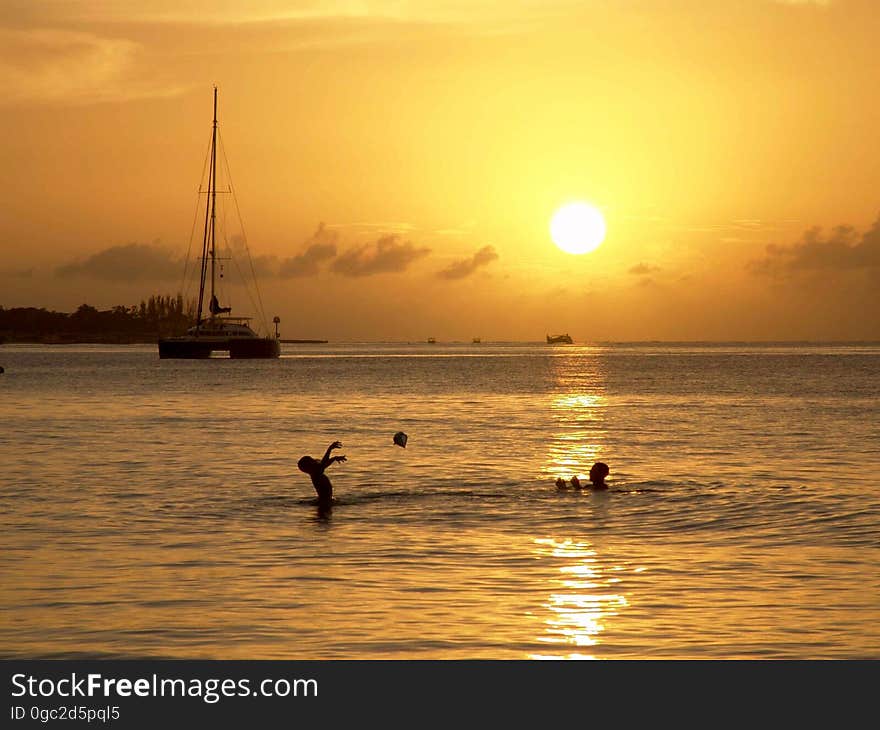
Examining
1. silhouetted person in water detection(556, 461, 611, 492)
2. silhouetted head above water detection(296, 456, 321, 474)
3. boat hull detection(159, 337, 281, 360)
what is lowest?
silhouetted person in water detection(556, 461, 611, 492)

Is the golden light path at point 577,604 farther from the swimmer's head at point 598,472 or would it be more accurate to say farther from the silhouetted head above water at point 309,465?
the swimmer's head at point 598,472

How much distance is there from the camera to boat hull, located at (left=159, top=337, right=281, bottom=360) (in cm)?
18075

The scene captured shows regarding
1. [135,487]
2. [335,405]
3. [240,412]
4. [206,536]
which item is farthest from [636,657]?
[335,405]

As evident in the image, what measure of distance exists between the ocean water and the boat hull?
123m

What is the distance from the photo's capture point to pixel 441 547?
23.5 m

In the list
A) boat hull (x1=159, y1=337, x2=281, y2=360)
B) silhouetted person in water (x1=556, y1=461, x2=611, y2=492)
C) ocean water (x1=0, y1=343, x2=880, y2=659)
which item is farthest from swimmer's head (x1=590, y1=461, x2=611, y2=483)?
boat hull (x1=159, y1=337, x2=281, y2=360)

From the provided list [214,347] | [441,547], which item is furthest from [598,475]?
[214,347]

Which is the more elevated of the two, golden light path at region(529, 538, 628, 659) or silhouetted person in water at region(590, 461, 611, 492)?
silhouetted person in water at region(590, 461, 611, 492)

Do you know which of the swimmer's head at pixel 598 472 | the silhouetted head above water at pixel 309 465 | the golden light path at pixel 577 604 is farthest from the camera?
the swimmer's head at pixel 598 472

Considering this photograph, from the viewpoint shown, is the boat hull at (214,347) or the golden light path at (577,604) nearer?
the golden light path at (577,604)

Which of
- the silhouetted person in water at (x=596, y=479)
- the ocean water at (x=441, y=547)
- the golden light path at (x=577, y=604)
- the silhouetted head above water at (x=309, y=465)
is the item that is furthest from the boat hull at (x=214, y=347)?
the golden light path at (x=577, y=604)

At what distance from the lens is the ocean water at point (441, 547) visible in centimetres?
1595

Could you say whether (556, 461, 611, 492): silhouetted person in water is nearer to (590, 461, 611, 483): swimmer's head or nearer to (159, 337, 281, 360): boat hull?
(590, 461, 611, 483): swimmer's head

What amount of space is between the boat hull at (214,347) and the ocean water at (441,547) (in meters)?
123
